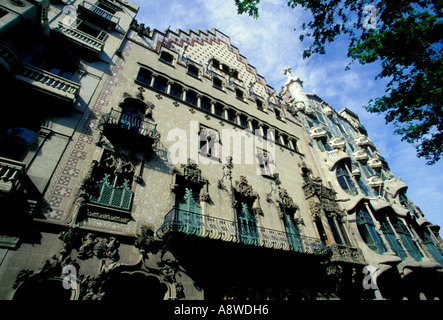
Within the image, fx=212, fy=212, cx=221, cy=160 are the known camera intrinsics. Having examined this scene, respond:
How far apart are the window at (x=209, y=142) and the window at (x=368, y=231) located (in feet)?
39.9

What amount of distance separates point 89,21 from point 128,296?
16.0 m

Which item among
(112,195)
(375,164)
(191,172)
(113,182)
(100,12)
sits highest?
(100,12)

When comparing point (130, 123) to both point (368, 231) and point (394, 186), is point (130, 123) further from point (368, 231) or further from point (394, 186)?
point (394, 186)

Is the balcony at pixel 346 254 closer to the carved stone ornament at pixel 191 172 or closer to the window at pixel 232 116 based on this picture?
the carved stone ornament at pixel 191 172

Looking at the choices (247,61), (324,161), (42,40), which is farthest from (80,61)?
(324,161)

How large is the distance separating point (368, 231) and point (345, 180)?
4315mm

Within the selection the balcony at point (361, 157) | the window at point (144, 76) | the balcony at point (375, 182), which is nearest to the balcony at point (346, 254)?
the balcony at point (375, 182)

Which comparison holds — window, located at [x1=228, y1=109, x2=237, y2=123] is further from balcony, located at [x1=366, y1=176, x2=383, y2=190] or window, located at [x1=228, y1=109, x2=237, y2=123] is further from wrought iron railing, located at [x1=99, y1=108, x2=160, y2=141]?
balcony, located at [x1=366, y1=176, x2=383, y2=190]

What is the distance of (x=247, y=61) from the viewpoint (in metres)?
24.7

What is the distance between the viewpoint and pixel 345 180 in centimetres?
1811

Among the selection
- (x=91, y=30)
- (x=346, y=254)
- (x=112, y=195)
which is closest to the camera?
(x=112, y=195)

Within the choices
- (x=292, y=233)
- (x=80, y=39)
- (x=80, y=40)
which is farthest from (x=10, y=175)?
(x=292, y=233)

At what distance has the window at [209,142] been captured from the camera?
42.0 feet
